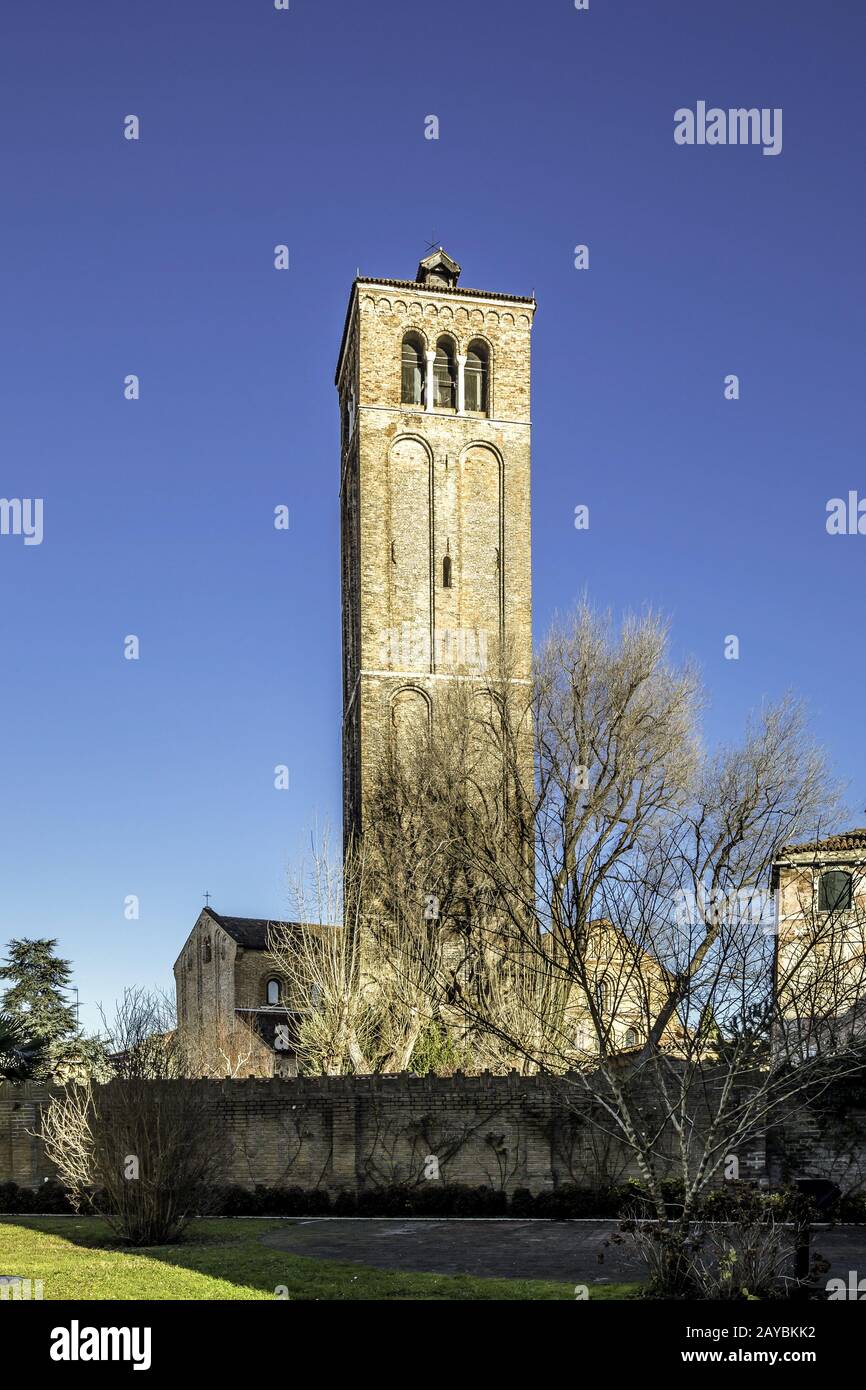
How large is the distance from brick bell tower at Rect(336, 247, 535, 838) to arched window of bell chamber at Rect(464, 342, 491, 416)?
0.15 feet

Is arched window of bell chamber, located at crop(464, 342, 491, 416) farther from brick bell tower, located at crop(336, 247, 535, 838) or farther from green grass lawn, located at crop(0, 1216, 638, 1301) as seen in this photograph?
green grass lawn, located at crop(0, 1216, 638, 1301)

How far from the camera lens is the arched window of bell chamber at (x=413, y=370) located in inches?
1698

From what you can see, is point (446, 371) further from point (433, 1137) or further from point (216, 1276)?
point (216, 1276)

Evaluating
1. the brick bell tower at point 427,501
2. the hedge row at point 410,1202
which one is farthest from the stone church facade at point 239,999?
the hedge row at point 410,1202

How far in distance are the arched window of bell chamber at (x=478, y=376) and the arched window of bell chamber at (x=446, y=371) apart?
0.48m

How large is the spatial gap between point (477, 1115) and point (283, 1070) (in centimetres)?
2488

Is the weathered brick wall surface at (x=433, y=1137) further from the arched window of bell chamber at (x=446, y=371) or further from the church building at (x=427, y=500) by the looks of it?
the arched window of bell chamber at (x=446, y=371)

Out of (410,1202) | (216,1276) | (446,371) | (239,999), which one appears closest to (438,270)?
(446,371)

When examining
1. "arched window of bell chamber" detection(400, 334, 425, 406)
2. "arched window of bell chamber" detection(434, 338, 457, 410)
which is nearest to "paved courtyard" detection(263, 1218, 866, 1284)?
"arched window of bell chamber" detection(400, 334, 425, 406)

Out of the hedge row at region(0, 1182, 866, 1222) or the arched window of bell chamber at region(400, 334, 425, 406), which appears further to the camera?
the arched window of bell chamber at region(400, 334, 425, 406)

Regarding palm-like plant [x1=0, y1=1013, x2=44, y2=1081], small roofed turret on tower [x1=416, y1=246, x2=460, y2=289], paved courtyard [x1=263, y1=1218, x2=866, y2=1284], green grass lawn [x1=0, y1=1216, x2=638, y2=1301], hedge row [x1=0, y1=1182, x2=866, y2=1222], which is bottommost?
hedge row [x1=0, y1=1182, x2=866, y2=1222]

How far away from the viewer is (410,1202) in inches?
895

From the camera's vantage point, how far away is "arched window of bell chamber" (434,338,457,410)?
4347 centimetres
